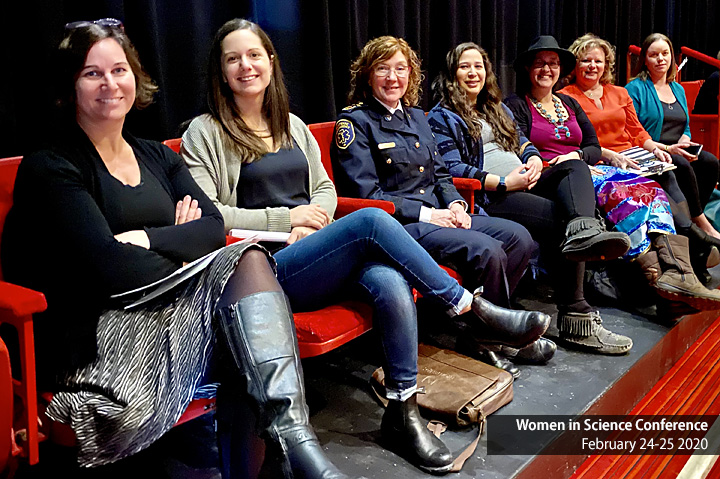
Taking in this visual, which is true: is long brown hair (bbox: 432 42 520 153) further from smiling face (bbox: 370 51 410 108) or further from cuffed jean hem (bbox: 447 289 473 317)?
cuffed jean hem (bbox: 447 289 473 317)

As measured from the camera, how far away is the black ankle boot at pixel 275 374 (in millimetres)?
1348

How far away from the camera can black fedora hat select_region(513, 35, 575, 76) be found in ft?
10.5

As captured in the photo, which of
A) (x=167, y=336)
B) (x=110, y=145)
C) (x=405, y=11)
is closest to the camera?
(x=167, y=336)

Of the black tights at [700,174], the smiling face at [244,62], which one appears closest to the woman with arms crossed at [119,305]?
the smiling face at [244,62]

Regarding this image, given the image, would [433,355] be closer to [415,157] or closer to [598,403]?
[598,403]

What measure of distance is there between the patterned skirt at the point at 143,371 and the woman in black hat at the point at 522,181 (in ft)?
4.51

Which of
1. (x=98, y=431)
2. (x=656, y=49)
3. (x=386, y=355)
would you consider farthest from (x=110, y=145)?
(x=656, y=49)

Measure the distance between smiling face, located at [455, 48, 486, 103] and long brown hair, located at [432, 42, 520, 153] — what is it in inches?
0.6

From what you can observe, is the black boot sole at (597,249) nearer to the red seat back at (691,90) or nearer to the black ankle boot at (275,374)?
the black ankle boot at (275,374)

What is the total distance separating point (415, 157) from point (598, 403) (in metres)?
1.04

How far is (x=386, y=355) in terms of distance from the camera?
6.07ft

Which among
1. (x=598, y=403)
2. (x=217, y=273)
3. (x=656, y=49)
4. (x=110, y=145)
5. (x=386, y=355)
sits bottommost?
(x=598, y=403)

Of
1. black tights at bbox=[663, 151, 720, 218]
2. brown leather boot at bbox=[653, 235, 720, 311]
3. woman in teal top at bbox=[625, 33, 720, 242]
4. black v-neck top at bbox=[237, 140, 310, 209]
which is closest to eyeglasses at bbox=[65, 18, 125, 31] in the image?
black v-neck top at bbox=[237, 140, 310, 209]

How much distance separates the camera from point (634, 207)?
2816 mm
